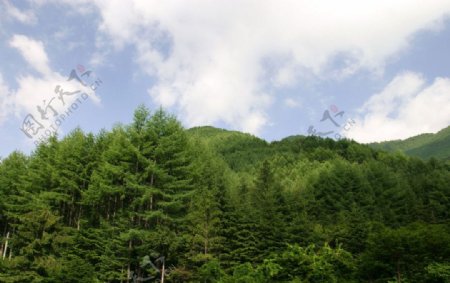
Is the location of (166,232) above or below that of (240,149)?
below

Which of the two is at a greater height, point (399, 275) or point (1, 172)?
point (1, 172)

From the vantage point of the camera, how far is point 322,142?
479 ft

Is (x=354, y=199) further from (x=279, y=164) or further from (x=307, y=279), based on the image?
(x=279, y=164)

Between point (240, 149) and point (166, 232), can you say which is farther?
point (240, 149)

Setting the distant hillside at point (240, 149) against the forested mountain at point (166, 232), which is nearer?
the forested mountain at point (166, 232)

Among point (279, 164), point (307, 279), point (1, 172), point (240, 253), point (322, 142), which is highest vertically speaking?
point (322, 142)

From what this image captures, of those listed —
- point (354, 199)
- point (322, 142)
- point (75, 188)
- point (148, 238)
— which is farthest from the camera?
point (322, 142)

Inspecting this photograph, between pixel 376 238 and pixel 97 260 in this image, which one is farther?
pixel 97 260

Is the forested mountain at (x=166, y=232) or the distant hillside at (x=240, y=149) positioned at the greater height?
the distant hillside at (x=240, y=149)

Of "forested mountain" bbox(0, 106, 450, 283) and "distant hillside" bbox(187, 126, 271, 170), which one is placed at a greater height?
"distant hillside" bbox(187, 126, 271, 170)

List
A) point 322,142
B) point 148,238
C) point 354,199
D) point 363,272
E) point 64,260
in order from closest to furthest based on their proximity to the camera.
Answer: point 363,272, point 148,238, point 64,260, point 354,199, point 322,142

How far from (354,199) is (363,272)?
34.9 metres

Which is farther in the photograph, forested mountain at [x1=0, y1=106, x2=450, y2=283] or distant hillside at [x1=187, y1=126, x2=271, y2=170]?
distant hillside at [x1=187, y1=126, x2=271, y2=170]

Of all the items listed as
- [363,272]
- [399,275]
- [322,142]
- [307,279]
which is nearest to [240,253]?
[307,279]
